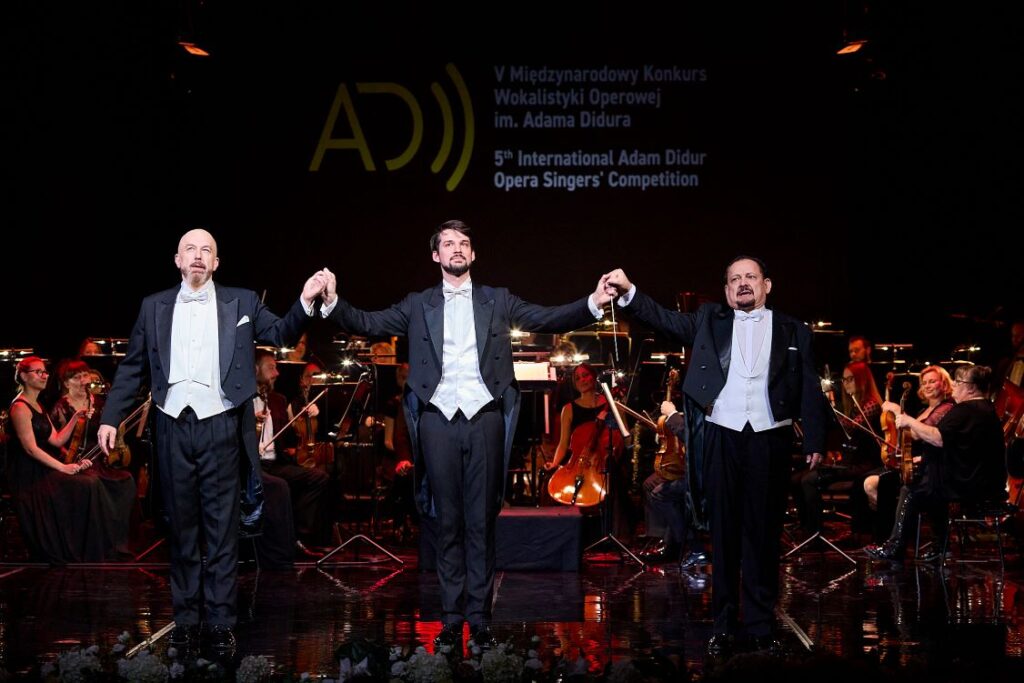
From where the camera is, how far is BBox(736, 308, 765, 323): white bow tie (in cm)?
489

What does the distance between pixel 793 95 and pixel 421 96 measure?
3.23 m

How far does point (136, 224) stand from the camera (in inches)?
403

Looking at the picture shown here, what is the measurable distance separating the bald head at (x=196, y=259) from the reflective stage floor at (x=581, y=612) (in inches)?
59.9

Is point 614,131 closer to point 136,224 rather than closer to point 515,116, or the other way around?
point 515,116

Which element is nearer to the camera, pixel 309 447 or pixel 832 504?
pixel 309 447

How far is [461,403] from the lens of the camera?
4.75 m

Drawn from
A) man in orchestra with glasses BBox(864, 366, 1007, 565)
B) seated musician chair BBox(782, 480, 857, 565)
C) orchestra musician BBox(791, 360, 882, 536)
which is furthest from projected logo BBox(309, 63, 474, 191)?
man in orchestra with glasses BBox(864, 366, 1007, 565)

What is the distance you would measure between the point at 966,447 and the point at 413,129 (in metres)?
5.59

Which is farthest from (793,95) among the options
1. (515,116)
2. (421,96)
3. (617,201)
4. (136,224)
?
(136,224)

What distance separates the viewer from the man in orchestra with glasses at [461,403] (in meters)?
4.77

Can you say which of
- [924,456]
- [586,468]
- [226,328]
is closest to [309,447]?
[586,468]

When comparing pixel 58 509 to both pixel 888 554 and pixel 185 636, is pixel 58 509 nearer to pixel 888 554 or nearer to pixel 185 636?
pixel 185 636

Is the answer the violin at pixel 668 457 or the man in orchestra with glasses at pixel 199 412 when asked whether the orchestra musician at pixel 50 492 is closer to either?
the man in orchestra with glasses at pixel 199 412

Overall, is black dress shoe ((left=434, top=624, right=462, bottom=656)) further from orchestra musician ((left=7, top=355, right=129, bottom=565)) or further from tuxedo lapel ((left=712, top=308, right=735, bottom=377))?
orchestra musician ((left=7, top=355, right=129, bottom=565))
